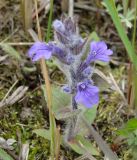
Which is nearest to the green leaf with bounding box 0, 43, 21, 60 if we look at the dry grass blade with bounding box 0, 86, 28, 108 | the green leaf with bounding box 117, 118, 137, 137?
the dry grass blade with bounding box 0, 86, 28, 108

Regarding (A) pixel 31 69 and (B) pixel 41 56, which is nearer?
(B) pixel 41 56

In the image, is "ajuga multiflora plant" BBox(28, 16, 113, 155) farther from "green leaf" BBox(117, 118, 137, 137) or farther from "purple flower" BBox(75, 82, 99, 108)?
"green leaf" BBox(117, 118, 137, 137)

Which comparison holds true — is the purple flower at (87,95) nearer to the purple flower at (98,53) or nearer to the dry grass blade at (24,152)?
the purple flower at (98,53)

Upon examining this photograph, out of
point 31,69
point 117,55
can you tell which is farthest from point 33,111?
point 117,55

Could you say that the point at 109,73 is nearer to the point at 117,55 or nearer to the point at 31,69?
the point at 117,55

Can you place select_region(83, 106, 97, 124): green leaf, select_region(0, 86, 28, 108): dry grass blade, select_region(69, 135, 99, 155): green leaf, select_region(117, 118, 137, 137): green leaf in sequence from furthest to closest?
select_region(0, 86, 28, 108): dry grass blade → select_region(83, 106, 97, 124): green leaf → select_region(69, 135, 99, 155): green leaf → select_region(117, 118, 137, 137): green leaf

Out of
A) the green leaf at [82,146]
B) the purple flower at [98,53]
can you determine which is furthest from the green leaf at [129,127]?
the purple flower at [98,53]
